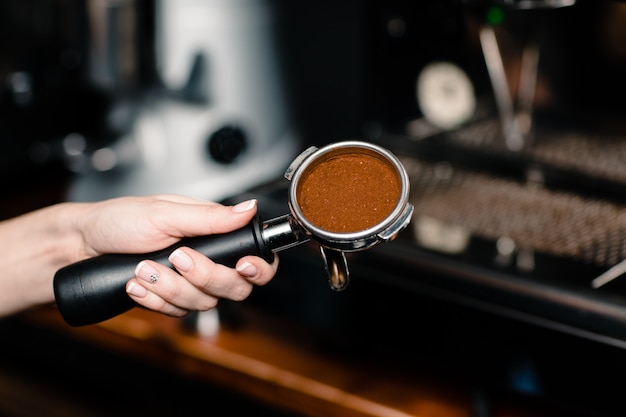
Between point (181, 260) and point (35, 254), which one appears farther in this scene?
point (35, 254)

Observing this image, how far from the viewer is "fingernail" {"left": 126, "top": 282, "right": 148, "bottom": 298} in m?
0.67

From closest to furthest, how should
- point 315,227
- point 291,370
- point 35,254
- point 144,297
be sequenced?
point 315,227 < point 144,297 < point 35,254 < point 291,370

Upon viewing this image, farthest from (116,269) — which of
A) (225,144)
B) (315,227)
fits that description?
(225,144)

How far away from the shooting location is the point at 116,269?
668 mm

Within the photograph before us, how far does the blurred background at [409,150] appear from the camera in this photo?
0.80m

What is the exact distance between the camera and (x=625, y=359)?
71cm

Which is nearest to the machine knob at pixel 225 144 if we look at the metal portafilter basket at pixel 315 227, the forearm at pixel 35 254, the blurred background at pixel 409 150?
the blurred background at pixel 409 150

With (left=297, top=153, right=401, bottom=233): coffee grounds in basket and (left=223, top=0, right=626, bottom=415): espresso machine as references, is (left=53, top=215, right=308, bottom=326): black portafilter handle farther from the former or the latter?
(left=223, top=0, right=626, bottom=415): espresso machine

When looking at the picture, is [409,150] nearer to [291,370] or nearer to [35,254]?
[291,370]

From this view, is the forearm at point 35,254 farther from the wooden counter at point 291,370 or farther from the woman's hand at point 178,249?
the wooden counter at point 291,370

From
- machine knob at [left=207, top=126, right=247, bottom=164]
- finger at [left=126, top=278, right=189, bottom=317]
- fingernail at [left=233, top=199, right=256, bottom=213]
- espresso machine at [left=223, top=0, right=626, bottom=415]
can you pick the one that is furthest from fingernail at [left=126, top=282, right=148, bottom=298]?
machine knob at [left=207, top=126, right=247, bottom=164]

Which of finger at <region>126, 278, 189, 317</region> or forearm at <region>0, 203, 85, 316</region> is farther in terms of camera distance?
forearm at <region>0, 203, 85, 316</region>

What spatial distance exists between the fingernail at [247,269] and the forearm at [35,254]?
0.76 feet

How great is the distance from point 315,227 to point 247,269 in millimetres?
127
